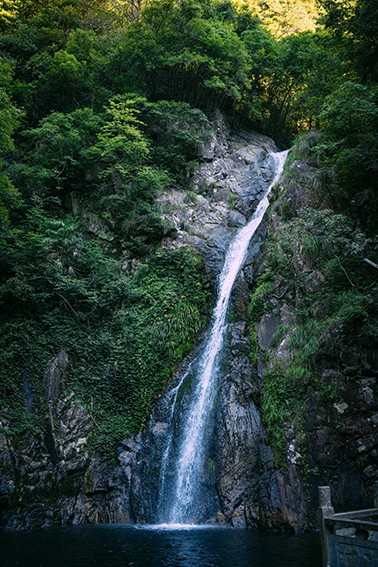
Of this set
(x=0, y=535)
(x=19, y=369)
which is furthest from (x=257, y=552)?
(x=19, y=369)

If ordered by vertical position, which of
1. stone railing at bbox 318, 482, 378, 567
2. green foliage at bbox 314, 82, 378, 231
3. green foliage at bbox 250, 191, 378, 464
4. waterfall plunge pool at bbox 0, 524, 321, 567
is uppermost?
green foliage at bbox 314, 82, 378, 231

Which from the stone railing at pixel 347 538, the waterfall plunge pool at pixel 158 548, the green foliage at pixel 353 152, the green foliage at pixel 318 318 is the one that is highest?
the green foliage at pixel 353 152

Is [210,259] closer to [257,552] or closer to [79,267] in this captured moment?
[79,267]

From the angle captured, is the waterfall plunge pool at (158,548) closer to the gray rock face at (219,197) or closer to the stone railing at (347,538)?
the stone railing at (347,538)

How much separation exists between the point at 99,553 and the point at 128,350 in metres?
7.78

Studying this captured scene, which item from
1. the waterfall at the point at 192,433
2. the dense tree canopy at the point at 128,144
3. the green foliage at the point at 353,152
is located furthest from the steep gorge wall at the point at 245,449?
the green foliage at the point at 353,152

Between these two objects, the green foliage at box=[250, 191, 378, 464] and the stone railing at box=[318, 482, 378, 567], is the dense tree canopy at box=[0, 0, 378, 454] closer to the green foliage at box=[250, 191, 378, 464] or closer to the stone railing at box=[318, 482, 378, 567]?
the green foliage at box=[250, 191, 378, 464]

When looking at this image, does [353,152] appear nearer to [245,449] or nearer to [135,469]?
[245,449]

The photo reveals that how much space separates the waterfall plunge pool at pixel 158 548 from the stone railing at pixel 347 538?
66.3 inches

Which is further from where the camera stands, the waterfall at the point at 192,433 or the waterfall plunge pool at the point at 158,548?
the waterfall at the point at 192,433

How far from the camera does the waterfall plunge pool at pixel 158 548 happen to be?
8.29 metres

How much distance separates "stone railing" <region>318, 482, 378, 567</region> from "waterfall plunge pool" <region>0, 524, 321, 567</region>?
1685 mm

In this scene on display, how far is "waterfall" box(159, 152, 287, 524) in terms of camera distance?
42.5 ft

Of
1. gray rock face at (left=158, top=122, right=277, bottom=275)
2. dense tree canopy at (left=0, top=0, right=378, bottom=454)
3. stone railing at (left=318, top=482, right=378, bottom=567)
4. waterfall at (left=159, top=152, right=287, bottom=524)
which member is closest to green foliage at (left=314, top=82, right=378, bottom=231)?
dense tree canopy at (left=0, top=0, right=378, bottom=454)
